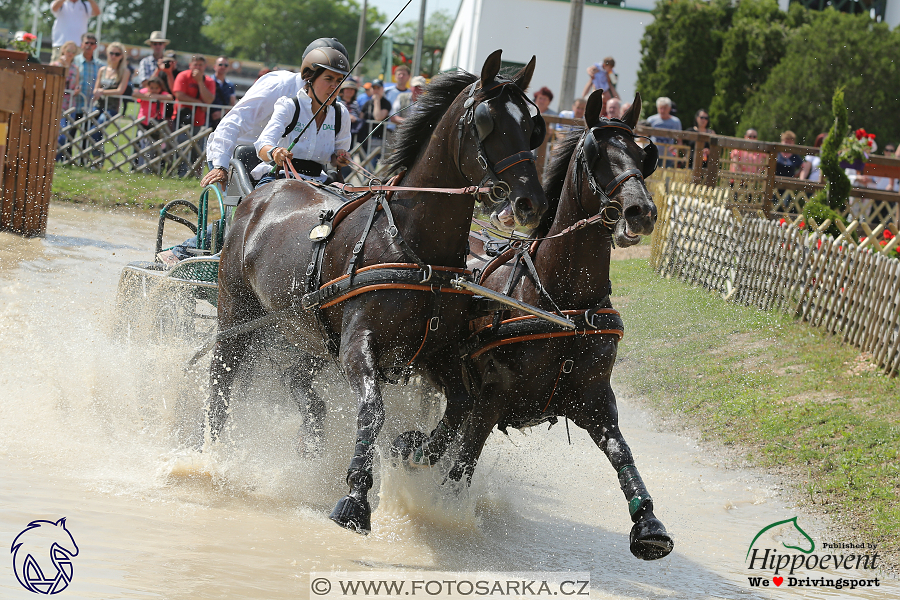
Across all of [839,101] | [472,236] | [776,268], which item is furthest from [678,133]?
[472,236]

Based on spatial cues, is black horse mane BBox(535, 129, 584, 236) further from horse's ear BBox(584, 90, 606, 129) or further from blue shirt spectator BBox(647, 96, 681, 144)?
blue shirt spectator BBox(647, 96, 681, 144)

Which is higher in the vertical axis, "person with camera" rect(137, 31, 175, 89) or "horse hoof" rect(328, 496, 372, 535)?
"person with camera" rect(137, 31, 175, 89)

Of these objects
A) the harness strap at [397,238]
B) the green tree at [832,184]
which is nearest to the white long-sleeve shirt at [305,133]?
the harness strap at [397,238]

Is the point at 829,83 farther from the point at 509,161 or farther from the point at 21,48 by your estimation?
the point at 509,161

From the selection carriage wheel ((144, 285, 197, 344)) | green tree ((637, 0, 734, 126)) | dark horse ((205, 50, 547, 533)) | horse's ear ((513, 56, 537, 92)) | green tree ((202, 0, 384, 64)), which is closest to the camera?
dark horse ((205, 50, 547, 533))

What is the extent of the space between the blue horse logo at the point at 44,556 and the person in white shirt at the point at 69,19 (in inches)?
569

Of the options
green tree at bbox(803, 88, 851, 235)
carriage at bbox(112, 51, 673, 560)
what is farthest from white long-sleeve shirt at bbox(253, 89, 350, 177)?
green tree at bbox(803, 88, 851, 235)

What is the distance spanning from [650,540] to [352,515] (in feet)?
4.27

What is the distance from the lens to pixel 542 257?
4.88m

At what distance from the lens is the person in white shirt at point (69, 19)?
55.3 feet

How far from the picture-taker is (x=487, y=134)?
420cm

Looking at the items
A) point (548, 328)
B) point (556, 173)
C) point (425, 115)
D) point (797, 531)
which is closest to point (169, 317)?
point (425, 115)

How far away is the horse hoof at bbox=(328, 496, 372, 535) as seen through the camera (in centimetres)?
405

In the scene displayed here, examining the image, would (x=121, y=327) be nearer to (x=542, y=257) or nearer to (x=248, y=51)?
(x=542, y=257)
